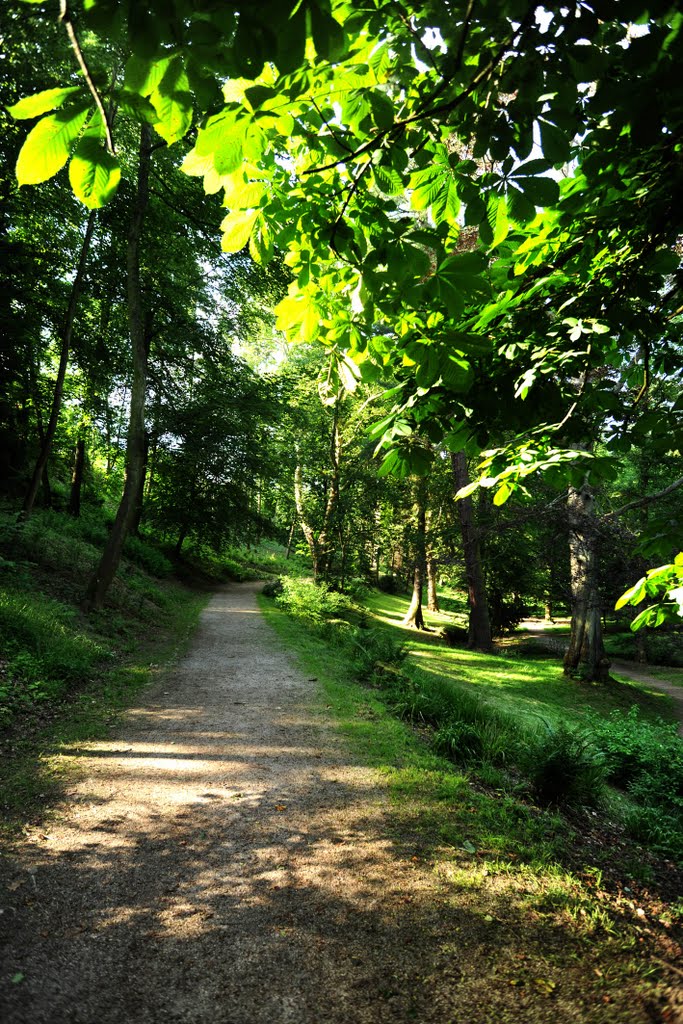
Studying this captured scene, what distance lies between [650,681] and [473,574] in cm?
742

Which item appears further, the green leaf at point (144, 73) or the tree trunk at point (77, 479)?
the tree trunk at point (77, 479)

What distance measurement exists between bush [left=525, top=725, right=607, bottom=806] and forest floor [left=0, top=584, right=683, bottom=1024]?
56.5 inches

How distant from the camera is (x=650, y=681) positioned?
16.9 meters

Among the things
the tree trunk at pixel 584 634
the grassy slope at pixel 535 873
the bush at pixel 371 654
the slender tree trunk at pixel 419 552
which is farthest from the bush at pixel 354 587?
the grassy slope at pixel 535 873

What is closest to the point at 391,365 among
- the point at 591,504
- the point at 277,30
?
the point at 277,30

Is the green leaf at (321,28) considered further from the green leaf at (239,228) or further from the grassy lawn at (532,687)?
the grassy lawn at (532,687)

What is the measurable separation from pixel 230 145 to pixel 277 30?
0.44 m

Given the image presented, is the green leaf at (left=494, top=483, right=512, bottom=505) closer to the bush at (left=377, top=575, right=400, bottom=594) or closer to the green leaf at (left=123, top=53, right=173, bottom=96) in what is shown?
the green leaf at (left=123, top=53, right=173, bottom=96)

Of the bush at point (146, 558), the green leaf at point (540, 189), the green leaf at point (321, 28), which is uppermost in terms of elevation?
the green leaf at point (540, 189)

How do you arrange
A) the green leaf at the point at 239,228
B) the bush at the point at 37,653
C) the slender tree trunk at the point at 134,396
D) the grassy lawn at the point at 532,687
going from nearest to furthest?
the green leaf at the point at 239,228 < the bush at the point at 37,653 < the slender tree trunk at the point at 134,396 < the grassy lawn at the point at 532,687

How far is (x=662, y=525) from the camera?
329cm

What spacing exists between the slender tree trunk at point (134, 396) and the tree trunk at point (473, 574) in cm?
868

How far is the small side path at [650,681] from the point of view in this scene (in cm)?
1334

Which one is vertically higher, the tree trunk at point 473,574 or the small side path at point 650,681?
the tree trunk at point 473,574
